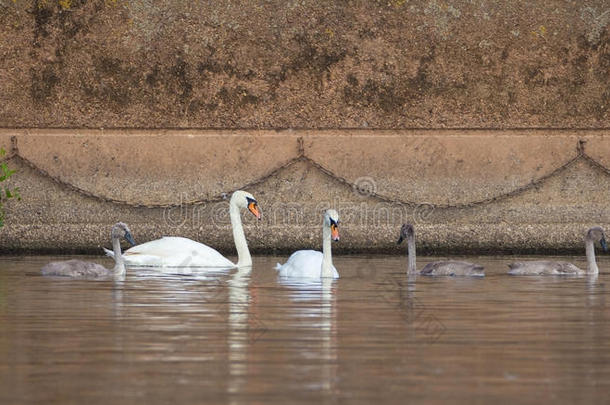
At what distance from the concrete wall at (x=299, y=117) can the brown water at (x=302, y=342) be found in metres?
5.14

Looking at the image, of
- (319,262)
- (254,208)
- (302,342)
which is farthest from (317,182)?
(302,342)

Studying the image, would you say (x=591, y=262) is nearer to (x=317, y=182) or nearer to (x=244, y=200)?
(x=244, y=200)

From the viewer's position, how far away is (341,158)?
59.8ft

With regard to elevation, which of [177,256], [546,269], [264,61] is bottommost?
[546,269]

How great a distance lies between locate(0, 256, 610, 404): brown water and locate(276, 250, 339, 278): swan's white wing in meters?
0.73

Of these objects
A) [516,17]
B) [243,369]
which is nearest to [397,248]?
[516,17]

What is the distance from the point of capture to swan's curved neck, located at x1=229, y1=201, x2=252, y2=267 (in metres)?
16.0

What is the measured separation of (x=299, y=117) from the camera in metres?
18.3

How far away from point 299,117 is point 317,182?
80cm

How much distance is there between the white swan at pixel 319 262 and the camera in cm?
1360

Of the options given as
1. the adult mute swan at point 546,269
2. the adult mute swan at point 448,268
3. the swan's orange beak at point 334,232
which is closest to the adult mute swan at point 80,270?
the swan's orange beak at point 334,232

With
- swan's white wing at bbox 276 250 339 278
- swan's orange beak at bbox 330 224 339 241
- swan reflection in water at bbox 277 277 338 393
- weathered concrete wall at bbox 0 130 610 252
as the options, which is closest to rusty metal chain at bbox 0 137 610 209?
weathered concrete wall at bbox 0 130 610 252

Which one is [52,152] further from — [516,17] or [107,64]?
[516,17]

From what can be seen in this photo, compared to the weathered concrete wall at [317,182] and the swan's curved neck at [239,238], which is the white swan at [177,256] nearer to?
the swan's curved neck at [239,238]
